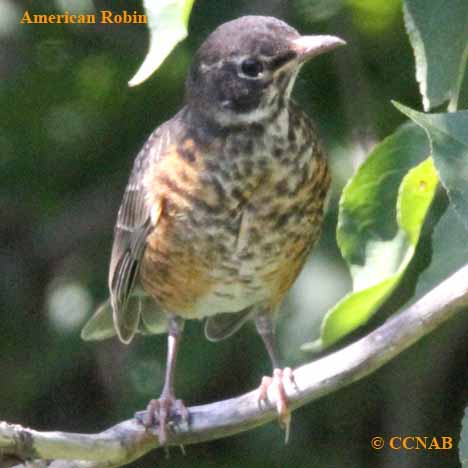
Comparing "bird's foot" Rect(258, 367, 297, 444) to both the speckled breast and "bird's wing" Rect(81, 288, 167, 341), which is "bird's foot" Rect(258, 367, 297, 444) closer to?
the speckled breast

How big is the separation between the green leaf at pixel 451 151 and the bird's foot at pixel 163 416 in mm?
1141

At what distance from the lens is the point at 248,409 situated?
3.11m

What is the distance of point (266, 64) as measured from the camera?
3566 millimetres

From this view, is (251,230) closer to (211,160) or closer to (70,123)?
(211,160)

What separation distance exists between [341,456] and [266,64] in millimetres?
1594

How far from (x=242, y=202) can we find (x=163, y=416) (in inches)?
28.3

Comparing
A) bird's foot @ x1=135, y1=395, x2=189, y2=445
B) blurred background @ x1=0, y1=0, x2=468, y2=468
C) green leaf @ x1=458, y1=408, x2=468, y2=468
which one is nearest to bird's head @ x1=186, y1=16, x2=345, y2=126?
blurred background @ x1=0, y1=0, x2=468, y2=468

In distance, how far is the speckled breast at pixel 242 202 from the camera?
379cm

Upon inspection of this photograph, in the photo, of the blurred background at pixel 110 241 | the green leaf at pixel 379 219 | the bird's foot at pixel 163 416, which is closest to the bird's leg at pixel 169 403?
the bird's foot at pixel 163 416

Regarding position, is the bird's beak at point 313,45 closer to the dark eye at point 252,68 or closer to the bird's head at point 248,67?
the bird's head at point 248,67

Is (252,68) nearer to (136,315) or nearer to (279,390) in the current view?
(279,390)

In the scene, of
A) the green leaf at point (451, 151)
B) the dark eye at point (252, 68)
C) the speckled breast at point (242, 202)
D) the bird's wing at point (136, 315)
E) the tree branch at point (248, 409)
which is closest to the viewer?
the green leaf at point (451, 151)

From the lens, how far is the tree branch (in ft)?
8.73

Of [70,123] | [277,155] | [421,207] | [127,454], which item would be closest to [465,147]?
[421,207]
